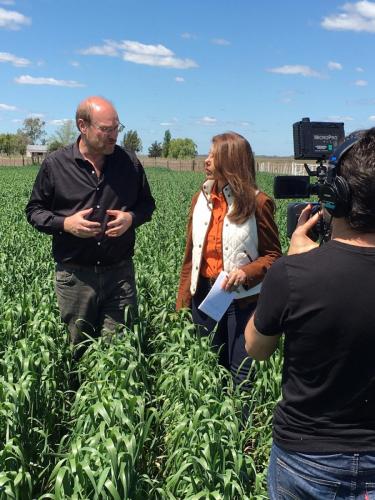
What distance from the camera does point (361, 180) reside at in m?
1.55

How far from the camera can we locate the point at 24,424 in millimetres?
3307

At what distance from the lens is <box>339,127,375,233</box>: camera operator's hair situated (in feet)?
5.08

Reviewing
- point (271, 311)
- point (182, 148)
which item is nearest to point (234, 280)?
point (271, 311)

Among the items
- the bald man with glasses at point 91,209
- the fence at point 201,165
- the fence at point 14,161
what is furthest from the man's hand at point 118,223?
the fence at point 14,161

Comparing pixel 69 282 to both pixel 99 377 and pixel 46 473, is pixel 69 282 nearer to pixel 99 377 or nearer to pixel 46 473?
pixel 99 377

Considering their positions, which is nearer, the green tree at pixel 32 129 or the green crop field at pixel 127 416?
the green crop field at pixel 127 416

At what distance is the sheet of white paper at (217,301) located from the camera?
3576mm

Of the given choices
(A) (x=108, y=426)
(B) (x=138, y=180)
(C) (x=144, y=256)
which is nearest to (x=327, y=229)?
(A) (x=108, y=426)

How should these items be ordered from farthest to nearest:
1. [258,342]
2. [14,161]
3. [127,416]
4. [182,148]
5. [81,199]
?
[182,148]
[14,161]
[81,199]
[127,416]
[258,342]

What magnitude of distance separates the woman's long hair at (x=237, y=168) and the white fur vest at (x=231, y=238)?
2.6 inches

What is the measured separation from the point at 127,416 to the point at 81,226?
1189 millimetres

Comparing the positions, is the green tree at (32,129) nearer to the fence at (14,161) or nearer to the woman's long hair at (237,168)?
the fence at (14,161)

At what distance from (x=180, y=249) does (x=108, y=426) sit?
5.37 meters

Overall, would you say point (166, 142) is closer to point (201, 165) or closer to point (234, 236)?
point (201, 165)
